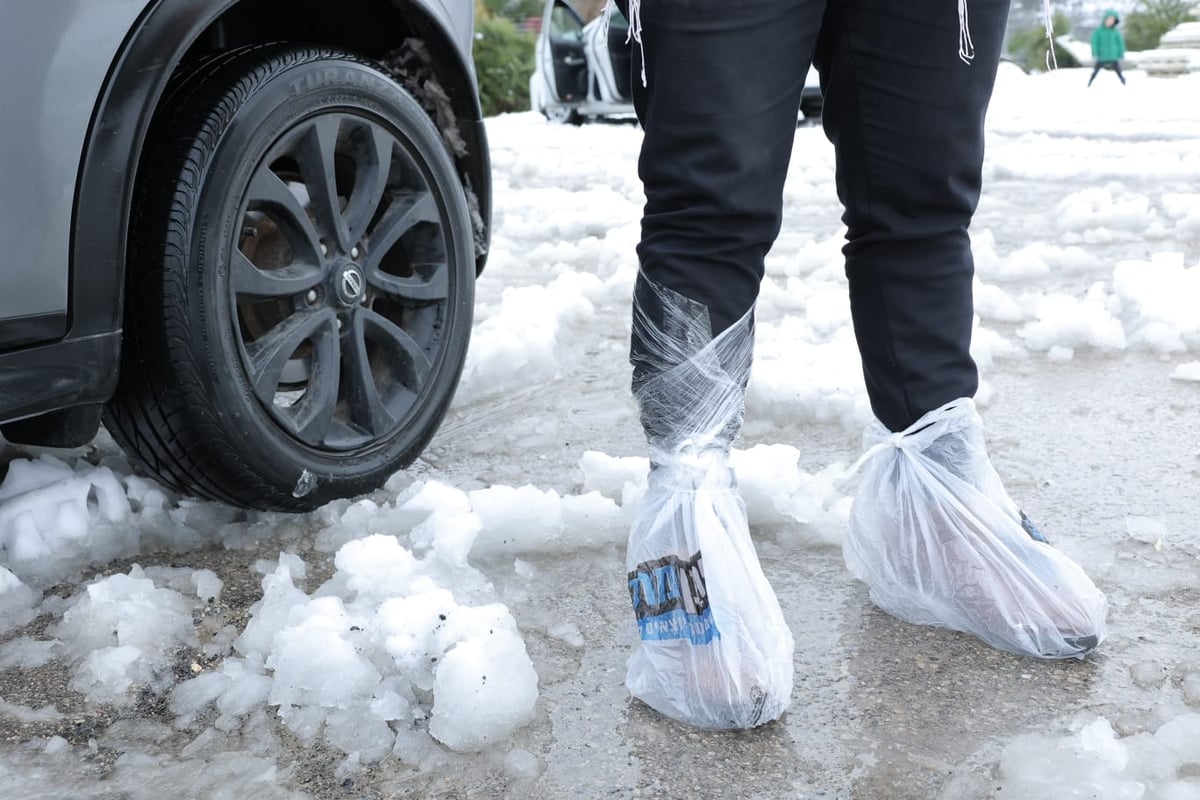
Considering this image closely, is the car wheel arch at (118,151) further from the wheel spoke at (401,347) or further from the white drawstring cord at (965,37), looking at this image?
the white drawstring cord at (965,37)

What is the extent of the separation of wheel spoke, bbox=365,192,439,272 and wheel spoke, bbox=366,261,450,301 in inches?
1.0

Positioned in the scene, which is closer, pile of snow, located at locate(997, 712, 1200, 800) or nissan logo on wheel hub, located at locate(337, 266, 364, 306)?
pile of snow, located at locate(997, 712, 1200, 800)

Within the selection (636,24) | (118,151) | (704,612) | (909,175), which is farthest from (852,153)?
(118,151)

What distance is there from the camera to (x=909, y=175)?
1.77m

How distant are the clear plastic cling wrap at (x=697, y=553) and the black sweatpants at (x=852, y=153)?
66 mm

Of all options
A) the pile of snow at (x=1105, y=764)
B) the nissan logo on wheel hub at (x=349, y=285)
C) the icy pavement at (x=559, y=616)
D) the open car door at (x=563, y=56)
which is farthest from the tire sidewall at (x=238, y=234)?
the open car door at (x=563, y=56)

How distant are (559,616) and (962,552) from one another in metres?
0.62

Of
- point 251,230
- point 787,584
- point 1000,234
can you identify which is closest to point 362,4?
point 251,230

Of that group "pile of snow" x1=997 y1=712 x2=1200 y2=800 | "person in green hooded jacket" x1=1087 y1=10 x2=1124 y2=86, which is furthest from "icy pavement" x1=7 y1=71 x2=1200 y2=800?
"person in green hooded jacket" x1=1087 y1=10 x2=1124 y2=86

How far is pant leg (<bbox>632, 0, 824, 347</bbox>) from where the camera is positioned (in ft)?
5.11

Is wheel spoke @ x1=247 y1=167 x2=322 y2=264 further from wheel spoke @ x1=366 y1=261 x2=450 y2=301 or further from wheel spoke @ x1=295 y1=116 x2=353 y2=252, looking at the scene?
wheel spoke @ x1=366 y1=261 x2=450 y2=301

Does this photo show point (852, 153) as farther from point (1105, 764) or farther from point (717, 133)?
point (1105, 764)

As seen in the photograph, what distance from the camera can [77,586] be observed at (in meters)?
2.02

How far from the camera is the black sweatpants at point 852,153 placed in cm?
157
